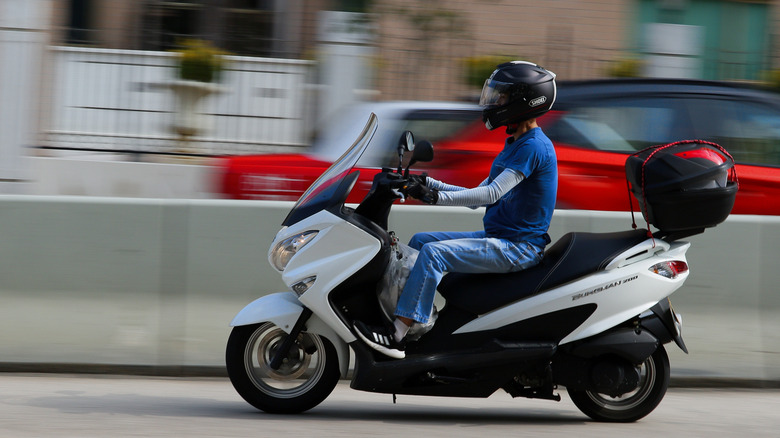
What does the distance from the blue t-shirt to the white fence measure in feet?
23.6

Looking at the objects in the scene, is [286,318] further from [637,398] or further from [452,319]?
[637,398]

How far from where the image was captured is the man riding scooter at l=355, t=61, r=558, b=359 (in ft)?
16.9

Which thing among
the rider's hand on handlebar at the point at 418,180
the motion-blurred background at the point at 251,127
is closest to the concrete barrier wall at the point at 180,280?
the motion-blurred background at the point at 251,127

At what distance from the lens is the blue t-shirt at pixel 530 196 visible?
206 inches

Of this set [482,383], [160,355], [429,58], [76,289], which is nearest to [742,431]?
[482,383]

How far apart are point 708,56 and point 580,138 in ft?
18.7

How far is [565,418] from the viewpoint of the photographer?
5594 mm

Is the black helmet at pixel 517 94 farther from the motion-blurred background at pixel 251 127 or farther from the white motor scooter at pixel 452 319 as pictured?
the motion-blurred background at pixel 251 127

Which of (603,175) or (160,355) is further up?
(603,175)

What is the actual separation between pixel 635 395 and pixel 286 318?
190 centimetres

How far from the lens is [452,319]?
528 cm

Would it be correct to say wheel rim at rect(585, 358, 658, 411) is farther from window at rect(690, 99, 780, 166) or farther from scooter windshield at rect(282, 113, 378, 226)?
window at rect(690, 99, 780, 166)

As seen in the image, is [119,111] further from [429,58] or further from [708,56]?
[708,56]

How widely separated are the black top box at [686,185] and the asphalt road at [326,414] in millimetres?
1114
